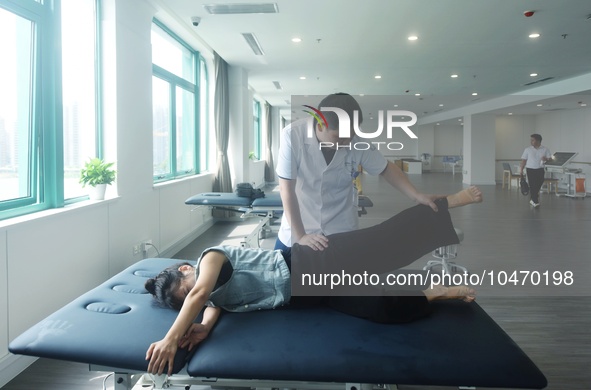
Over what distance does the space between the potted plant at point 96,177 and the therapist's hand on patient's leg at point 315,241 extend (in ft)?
6.14

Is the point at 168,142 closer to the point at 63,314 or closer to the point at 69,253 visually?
the point at 69,253

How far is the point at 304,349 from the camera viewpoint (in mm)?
1508

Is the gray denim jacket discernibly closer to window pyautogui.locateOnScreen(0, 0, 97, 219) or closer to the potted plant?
window pyautogui.locateOnScreen(0, 0, 97, 219)

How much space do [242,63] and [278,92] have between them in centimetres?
387

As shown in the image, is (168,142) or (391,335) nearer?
(391,335)

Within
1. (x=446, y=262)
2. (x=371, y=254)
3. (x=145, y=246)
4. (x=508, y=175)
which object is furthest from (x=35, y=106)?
(x=508, y=175)

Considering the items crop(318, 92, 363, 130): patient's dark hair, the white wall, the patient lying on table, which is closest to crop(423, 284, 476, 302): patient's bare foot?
the patient lying on table

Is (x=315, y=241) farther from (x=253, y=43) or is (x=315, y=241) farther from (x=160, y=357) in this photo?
(x=253, y=43)

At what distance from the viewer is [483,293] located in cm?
356

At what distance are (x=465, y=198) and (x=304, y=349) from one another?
112cm

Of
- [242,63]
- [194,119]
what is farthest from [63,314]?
[242,63]

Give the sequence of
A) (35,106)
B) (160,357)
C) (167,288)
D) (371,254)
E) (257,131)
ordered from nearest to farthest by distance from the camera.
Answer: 1. (160,357)
2. (167,288)
3. (371,254)
4. (35,106)
5. (257,131)

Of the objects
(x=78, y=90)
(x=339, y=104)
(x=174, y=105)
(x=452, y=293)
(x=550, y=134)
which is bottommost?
(x=452, y=293)

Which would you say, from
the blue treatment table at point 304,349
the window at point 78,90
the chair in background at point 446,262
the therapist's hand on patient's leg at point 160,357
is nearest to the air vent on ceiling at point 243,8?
the window at point 78,90
